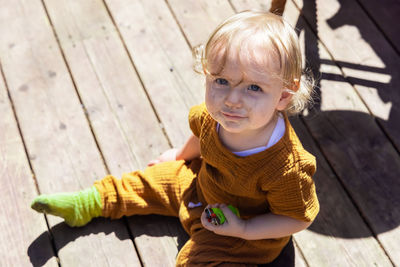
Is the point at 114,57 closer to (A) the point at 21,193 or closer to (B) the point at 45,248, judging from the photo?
(A) the point at 21,193

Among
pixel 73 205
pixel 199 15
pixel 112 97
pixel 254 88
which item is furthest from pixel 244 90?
pixel 199 15

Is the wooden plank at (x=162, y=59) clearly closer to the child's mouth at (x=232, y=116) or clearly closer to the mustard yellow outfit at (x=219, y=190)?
the mustard yellow outfit at (x=219, y=190)

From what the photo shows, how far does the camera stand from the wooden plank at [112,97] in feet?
5.47

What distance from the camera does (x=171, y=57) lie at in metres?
2.02

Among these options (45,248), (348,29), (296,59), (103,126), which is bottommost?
(45,248)

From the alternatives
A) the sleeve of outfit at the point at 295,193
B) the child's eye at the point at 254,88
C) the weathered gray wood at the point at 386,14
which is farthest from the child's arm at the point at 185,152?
the weathered gray wood at the point at 386,14

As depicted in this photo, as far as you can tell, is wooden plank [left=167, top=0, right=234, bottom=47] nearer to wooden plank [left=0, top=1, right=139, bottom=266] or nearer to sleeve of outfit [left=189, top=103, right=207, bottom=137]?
wooden plank [left=0, top=1, right=139, bottom=266]

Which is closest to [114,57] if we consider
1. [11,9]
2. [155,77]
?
[155,77]

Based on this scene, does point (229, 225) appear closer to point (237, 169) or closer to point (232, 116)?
point (237, 169)

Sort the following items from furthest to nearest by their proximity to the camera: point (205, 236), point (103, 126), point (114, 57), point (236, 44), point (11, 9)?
point (11, 9), point (114, 57), point (103, 126), point (205, 236), point (236, 44)

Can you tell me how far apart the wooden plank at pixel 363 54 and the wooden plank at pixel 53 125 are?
1.05 m

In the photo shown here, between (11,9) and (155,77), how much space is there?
75 cm

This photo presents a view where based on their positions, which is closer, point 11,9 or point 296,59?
point 296,59

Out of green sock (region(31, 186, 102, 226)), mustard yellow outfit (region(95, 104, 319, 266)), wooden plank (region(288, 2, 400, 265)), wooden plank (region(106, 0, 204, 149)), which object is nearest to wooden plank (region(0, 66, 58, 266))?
green sock (region(31, 186, 102, 226))
